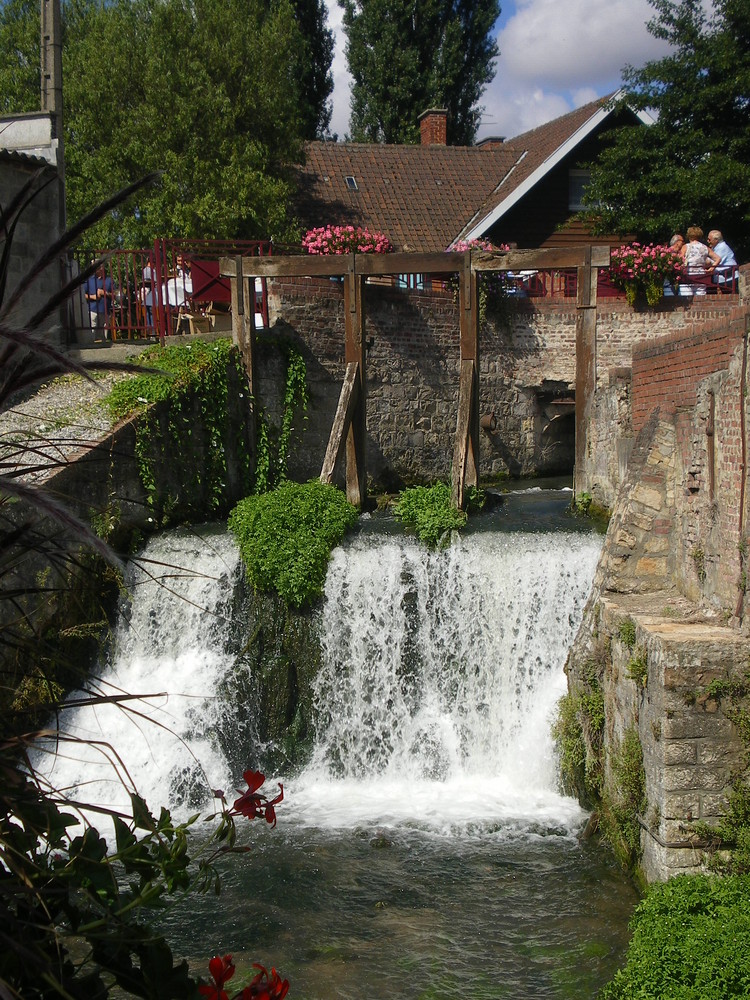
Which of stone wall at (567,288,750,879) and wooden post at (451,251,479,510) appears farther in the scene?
wooden post at (451,251,479,510)

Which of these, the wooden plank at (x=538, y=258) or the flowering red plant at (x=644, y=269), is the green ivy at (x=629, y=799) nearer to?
the wooden plank at (x=538, y=258)

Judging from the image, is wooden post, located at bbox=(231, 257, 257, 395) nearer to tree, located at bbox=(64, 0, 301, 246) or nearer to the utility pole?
the utility pole

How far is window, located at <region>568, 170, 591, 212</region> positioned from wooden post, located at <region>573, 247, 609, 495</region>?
23.1 feet

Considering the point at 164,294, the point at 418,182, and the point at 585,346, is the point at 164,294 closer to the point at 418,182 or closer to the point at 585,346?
the point at 585,346

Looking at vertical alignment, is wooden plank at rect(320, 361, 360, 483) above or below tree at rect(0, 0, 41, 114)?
below

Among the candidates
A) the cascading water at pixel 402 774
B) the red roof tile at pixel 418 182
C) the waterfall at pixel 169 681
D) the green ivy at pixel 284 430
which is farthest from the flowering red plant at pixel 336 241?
the waterfall at pixel 169 681

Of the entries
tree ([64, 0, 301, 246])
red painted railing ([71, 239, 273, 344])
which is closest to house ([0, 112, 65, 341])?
red painted railing ([71, 239, 273, 344])

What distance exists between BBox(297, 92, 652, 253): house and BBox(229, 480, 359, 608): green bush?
27.2 feet

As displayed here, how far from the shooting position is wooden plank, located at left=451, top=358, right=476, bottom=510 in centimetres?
1128

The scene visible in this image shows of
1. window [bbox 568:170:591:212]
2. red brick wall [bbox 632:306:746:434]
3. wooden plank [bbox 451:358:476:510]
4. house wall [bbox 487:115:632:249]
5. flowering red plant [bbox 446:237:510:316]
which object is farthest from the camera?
window [bbox 568:170:591:212]

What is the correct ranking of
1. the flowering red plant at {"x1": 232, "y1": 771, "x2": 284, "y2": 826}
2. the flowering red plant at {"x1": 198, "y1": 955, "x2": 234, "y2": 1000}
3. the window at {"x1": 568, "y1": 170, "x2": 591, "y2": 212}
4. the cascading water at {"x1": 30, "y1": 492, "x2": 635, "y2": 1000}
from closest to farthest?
1. the flowering red plant at {"x1": 198, "y1": 955, "x2": 234, "y2": 1000}
2. the flowering red plant at {"x1": 232, "y1": 771, "x2": 284, "y2": 826}
3. the cascading water at {"x1": 30, "y1": 492, "x2": 635, "y2": 1000}
4. the window at {"x1": 568, "y1": 170, "x2": 591, "y2": 212}

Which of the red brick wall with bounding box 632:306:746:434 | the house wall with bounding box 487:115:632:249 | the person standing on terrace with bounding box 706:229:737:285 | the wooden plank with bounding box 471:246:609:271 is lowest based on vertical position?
the red brick wall with bounding box 632:306:746:434

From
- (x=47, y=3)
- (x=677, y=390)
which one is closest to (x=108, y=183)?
(x=47, y=3)

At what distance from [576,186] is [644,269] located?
4634 millimetres
